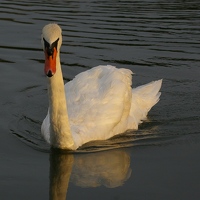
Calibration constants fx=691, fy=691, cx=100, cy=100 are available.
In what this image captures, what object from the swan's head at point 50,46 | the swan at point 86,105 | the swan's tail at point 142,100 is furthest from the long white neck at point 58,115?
the swan's tail at point 142,100

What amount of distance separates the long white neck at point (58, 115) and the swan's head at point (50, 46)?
1.18 ft

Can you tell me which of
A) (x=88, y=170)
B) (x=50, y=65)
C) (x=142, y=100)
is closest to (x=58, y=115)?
(x=88, y=170)

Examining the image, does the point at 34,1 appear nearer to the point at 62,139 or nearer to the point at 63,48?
the point at 63,48

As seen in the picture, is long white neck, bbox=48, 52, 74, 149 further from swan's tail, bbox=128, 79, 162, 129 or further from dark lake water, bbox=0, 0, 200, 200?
swan's tail, bbox=128, 79, 162, 129

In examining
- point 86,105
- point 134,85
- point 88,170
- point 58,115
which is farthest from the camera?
point 134,85

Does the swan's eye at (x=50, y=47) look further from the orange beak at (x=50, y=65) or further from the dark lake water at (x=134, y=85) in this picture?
the dark lake water at (x=134, y=85)

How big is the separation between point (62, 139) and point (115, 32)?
8.12 metres

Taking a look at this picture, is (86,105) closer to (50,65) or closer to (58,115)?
(58,115)

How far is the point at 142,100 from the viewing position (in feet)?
37.0

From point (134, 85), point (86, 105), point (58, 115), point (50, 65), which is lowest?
point (58, 115)

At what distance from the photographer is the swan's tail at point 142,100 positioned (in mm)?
10859

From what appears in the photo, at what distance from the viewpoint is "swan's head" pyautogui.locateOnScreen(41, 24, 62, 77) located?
26.6ft

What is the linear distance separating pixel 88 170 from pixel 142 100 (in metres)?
2.95

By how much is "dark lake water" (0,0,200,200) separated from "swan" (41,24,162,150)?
0.70ft
